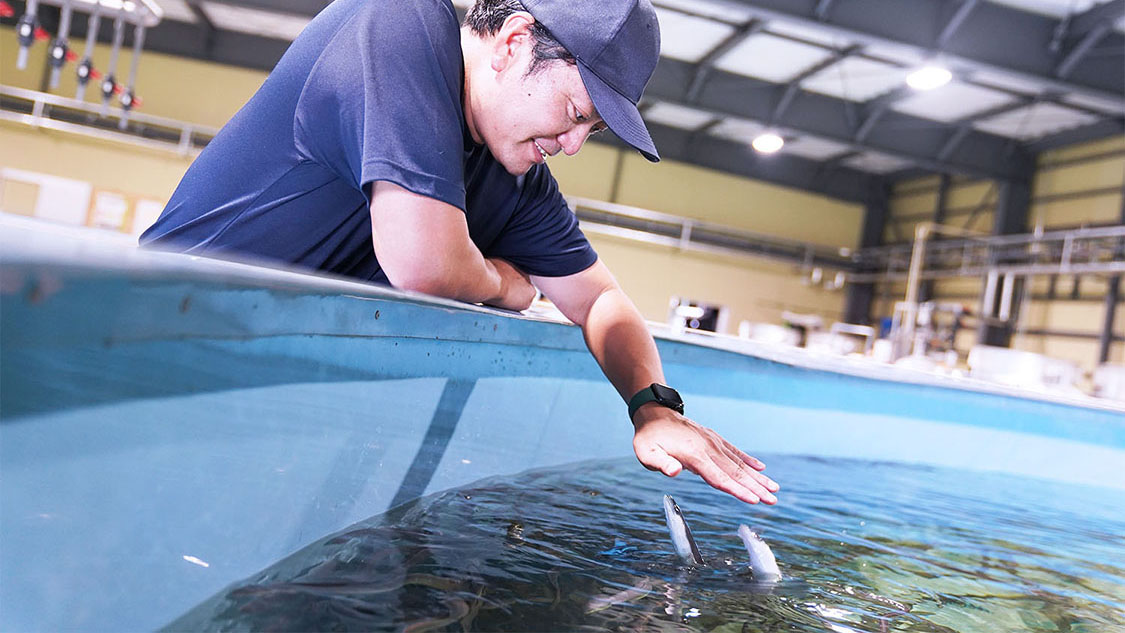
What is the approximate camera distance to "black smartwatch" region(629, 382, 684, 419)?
1181 mm

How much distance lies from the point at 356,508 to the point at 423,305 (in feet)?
0.85

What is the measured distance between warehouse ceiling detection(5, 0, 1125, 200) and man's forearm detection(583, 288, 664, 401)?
5416mm

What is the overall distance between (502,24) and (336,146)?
0.26 m

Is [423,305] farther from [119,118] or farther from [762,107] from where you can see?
[119,118]

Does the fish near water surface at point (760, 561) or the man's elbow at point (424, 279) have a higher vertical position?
the man's elbow at point (424, 279)

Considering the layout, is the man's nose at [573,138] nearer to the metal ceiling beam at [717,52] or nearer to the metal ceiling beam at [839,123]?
the metal ceiling beam at [717,52]

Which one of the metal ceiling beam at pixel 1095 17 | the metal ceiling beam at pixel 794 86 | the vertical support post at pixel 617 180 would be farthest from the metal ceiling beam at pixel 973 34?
the vertical support post at pixel 617 180

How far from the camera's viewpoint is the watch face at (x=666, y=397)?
118cm

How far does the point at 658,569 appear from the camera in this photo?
1104 millimetres

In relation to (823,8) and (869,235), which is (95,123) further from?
(869,235)

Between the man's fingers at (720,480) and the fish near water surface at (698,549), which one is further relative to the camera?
the fish near water surface at (698,549)

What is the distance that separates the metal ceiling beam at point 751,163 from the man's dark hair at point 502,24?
1039cm

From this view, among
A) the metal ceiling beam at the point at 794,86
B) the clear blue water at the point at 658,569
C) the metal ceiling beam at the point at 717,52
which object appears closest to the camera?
the clear blue water at the point at 658,569

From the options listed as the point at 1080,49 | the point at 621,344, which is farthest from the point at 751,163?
the point at 621,344
